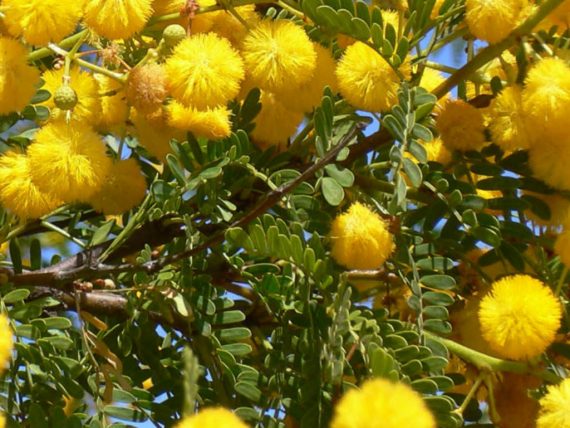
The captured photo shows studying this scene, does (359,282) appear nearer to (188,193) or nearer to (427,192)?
(427,192)

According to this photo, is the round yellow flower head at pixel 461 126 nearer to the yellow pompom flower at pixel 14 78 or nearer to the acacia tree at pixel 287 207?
the acacia tree at pixel 287 207

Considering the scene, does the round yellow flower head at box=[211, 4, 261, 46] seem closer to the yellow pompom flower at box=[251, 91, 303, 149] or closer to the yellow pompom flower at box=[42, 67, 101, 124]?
the yellow pompom flower at box=[251, 91, 303, 149]

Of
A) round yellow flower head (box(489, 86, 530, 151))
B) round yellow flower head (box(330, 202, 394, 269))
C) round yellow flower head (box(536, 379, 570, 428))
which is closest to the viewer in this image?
round yellow flower head (box(536, 379, 570, 428))

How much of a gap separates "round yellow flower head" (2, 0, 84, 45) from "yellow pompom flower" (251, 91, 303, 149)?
0.27 m

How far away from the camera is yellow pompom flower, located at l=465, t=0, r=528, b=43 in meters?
1.47

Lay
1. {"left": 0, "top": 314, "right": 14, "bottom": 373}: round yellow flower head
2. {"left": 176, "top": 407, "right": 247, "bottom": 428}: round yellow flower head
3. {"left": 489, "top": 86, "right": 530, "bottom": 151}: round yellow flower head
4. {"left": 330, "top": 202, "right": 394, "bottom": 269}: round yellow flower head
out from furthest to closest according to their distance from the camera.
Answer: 1. {"left": 489, "top": 86, "right": 530, "bottom": 151}: round yellow flower head
2. {"left": 330, "top": 202, "right": 394, "bottom": 269}: round yellow flower head
3. {"left": 0, "top": 314, "right": 14, "bottom": 373}: round yellow flower head
4. {"left": 176, "top": 407, "right": 247, "bottom": 428}: round yellow flower head

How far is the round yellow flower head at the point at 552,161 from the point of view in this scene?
1.50 metres

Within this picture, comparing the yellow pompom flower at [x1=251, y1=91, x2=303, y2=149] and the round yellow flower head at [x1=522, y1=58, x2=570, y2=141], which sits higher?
the round yellow flower head at [x1=522, y1=58, x2=570, y2=141]

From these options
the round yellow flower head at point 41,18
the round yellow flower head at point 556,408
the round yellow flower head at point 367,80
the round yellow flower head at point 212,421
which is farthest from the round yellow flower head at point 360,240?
the round yellow flower head at point 212,421

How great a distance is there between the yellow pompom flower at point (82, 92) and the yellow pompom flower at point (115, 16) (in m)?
0.10

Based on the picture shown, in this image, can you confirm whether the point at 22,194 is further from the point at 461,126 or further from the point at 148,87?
the point at 461,126

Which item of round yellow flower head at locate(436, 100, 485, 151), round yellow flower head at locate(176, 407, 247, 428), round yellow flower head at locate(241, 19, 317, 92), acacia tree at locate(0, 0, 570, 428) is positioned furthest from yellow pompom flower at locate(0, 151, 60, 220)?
round yellow flower head at locate(176, 407, 247, 428)

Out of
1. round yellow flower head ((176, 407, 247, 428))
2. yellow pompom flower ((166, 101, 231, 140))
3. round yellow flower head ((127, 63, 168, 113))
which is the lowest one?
yellow pompom flower ((166, 101, 231, 140))

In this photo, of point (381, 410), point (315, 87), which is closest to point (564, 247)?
point (315, 87)
